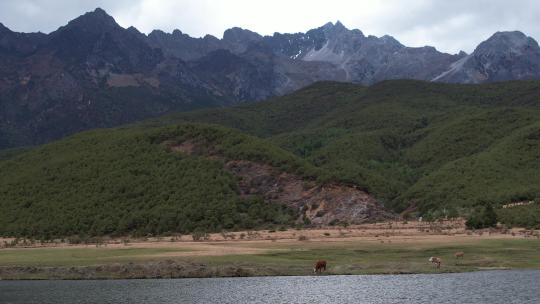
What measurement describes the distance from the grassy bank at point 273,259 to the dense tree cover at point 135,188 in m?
35.9

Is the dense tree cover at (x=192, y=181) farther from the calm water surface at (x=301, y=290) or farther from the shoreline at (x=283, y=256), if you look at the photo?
the calm water surface at (x=301, y=290)

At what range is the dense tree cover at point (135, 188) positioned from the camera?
134 meters

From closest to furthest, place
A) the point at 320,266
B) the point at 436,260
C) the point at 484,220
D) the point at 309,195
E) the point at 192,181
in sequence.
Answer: the point at 320,266 → the point at 436,260 → the point at 484,220 → the point at 309,195 → the point at 192,181

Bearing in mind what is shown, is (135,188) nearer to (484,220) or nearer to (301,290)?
(484,220)

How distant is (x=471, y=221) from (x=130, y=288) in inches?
2636

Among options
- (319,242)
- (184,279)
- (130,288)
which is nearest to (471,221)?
(319,242)

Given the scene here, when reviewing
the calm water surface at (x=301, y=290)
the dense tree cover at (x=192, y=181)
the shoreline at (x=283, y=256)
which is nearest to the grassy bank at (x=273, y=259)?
the shoreline at (x=283, y=256)

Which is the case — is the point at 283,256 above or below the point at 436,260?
above

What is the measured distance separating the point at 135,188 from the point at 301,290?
9480cm

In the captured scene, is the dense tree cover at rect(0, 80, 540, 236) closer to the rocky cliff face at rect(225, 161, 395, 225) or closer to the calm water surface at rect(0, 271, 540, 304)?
the rocky cliff face at rect(225, 161, 395, 225)

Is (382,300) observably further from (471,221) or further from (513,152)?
(513,152)

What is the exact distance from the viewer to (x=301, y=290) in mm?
59750

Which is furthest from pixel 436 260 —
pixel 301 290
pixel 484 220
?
pixel 484 220

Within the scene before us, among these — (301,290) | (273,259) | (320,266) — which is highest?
(273,259)
